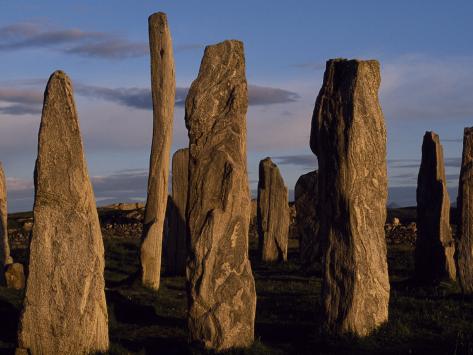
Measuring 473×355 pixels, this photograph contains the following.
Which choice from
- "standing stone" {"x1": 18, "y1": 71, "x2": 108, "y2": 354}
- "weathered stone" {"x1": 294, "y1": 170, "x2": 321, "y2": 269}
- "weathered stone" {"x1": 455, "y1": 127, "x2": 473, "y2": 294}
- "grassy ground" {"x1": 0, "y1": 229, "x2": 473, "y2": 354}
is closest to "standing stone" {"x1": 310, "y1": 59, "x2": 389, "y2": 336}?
"grassy ground" {"x1": 0, "y1": 229, "x2": 473, "y2": 354}

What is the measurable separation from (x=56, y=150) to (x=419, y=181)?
10.2 metres

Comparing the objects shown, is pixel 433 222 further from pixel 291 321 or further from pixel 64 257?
pixel 64 257

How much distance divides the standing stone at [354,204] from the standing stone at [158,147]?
21.5ft

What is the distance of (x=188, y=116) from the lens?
1313 centimetres

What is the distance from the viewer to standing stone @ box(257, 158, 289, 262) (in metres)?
25.9

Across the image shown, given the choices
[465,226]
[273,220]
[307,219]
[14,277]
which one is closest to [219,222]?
[465,226]

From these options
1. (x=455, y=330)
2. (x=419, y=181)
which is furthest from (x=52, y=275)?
(x=419, y=181)

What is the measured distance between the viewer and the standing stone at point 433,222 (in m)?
19.4

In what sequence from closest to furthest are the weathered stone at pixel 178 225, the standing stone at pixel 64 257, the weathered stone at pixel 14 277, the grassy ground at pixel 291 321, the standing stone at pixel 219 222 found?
1. the standing stone at pixel 64 257
2. the standing stone at pixel 219 222
3. the grassy ground at pixel 291 321
4. the weathered stone at pixel 14 277
5. the weathered stone at pixel 178 225

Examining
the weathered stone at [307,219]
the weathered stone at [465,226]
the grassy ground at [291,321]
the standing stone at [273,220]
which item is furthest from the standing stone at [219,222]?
the standing stone at [273,220]

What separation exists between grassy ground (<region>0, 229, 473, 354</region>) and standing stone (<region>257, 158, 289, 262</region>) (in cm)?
444

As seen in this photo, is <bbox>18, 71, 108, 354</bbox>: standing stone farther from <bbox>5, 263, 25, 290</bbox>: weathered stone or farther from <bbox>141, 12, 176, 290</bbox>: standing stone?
<bbox>5, 263, 25, 290</bbox>: weathered stone

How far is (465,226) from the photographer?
17.6m

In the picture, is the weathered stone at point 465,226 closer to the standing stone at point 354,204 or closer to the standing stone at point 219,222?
the standing stone at point 354,204
